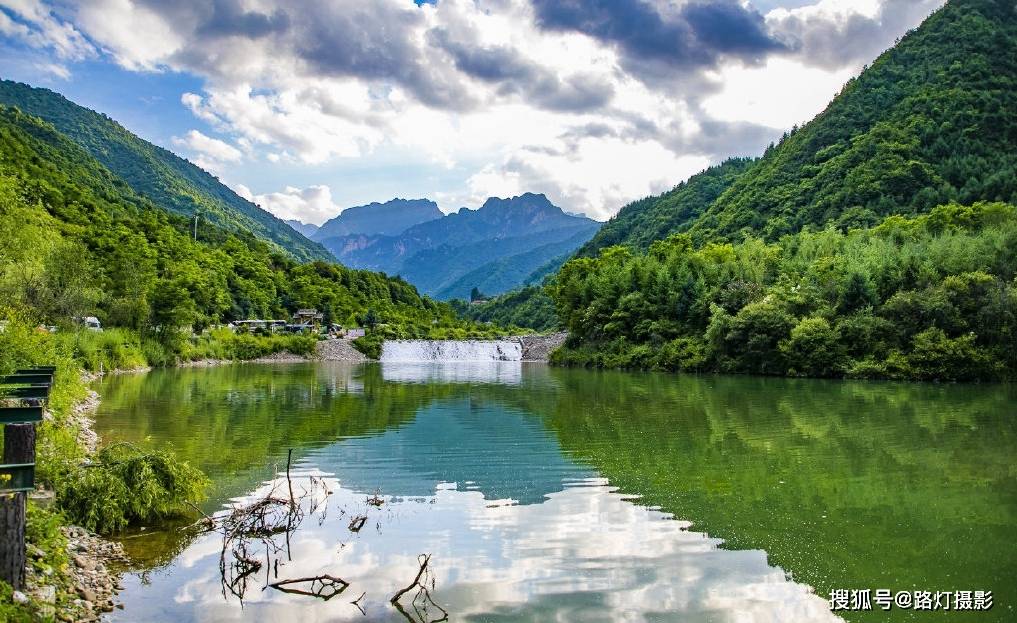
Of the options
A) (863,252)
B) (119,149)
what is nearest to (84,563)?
(863,252)

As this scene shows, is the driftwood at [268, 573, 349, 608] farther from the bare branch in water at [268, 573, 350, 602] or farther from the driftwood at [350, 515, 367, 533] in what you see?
the driftwood at [350, 515, 367, 533]

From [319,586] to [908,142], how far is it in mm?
81851

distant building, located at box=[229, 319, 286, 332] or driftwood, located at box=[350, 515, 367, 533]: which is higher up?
distant building, located at box=[229, 319, 286, 332]

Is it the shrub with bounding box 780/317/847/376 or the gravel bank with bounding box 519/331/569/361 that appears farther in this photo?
the gravel bank with bounding box 519/331/569/361

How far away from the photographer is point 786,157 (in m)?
90.0

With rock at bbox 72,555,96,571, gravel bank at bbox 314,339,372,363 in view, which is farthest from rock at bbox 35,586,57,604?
gravel bank at bbox 314,339,372,363

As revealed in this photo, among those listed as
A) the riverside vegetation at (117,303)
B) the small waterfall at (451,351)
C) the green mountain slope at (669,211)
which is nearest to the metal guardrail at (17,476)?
the riverside vegetation at (117,303)

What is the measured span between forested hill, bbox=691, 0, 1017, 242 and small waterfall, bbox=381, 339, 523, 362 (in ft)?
90.0

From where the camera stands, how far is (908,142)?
73.2 m

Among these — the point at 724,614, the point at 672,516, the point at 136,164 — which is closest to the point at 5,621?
the point at 724,614

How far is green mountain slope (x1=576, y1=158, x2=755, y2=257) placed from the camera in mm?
110250

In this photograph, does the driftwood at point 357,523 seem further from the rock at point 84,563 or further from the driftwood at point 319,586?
the rock at point 84,563

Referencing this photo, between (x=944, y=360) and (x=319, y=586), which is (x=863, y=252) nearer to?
(x=944, y=360)

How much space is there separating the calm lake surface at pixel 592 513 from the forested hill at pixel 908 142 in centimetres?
5670
